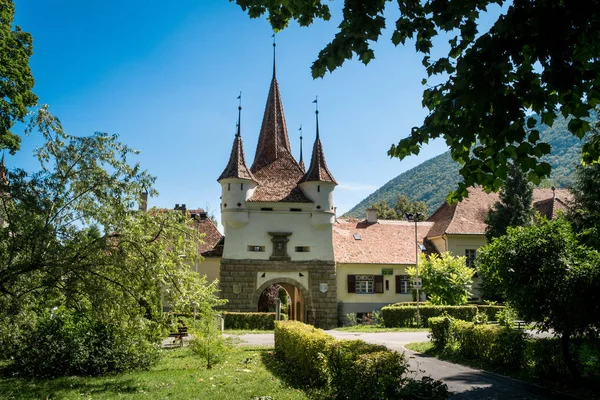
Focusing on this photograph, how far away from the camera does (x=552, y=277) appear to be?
1102 centimetres

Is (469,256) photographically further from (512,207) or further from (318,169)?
(318,169)

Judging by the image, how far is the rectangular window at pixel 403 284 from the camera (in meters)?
36.2

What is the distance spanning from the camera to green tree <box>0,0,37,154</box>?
17.2m

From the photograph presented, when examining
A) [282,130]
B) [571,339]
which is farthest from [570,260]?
[282,130]

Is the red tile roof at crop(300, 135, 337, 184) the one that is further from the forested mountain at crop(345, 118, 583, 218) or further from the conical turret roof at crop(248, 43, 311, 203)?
the forested mountain at crop(345, 118, 583, 218)

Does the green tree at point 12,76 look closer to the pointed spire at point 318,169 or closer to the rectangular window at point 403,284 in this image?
the pointed spire at point 318,169

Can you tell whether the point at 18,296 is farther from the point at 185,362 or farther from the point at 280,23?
the point at 280,23

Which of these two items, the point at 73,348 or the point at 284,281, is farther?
the point at 284,281

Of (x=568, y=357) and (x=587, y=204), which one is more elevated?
(x=587, y=204)

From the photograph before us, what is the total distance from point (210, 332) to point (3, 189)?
666 centimetres

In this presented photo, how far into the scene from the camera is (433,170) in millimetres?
160375

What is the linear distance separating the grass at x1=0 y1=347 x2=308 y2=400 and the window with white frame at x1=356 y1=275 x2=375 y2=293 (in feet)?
70.4

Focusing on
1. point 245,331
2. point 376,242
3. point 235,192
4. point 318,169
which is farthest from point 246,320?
point 376,242

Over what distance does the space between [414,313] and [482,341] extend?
14.4 meters
